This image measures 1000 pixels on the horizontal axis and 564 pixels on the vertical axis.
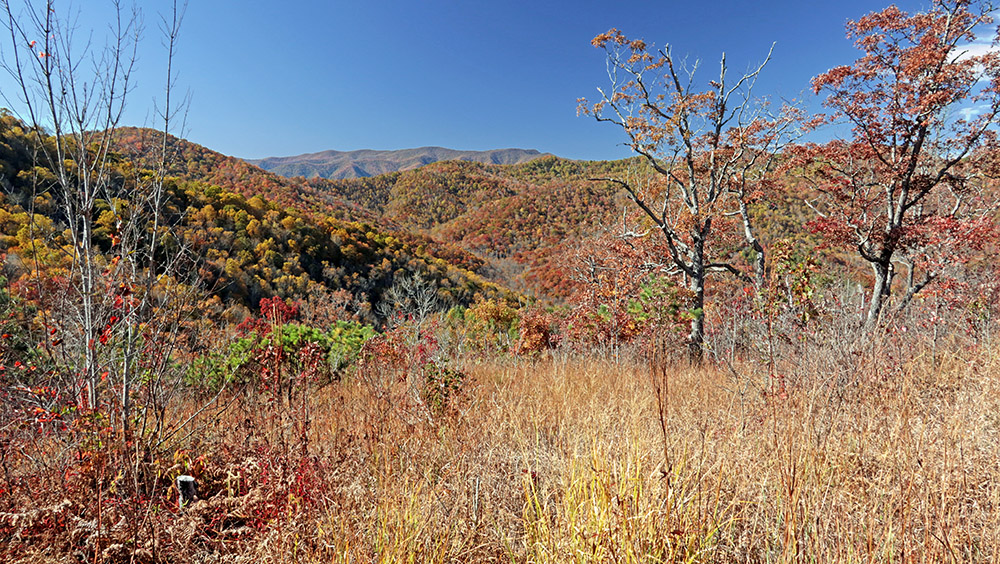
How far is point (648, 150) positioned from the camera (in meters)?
9.19

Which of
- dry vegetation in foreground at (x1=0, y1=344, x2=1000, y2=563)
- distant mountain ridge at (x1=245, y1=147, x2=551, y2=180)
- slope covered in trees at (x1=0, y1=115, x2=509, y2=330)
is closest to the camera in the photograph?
dry vegetation in foreground at (x1=0, y1=344, x2=1000, y2=563)

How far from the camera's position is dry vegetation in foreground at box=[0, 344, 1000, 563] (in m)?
1.60

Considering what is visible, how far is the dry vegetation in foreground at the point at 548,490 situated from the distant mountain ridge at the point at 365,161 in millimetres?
163188

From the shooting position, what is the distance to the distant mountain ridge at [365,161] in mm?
165375

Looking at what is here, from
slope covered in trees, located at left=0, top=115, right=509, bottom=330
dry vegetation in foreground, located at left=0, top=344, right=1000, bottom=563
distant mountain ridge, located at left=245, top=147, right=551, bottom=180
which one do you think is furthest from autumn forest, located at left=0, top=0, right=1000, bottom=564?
distant mountain ridge, located at left=245, top=147, right=551, bottom=180

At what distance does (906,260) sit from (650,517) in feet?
36.5

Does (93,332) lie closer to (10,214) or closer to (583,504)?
(583,504)

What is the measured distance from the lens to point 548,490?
7.34 ft

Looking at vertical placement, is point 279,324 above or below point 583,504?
above

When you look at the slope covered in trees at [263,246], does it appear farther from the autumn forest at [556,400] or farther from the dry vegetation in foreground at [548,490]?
the dry vegetation in foreground at [548,490]

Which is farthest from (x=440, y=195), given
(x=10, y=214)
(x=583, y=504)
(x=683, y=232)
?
(x=583, y=504)

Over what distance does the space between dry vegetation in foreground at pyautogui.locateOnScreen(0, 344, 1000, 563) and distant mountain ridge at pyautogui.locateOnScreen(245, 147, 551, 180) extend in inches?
6425

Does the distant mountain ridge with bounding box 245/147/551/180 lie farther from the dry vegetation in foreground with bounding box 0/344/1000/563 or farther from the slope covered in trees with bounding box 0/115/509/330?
the dry vegetation in foreground with bounding box 0/344/1000/563

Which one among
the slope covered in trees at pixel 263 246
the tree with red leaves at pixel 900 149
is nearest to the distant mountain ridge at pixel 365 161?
the slope covered in trees at pixel 263 246
